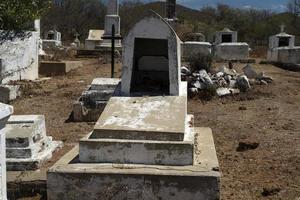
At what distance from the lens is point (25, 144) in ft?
21.1

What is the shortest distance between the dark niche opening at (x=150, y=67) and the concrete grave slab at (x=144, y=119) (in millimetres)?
454

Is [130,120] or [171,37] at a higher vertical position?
[171,37]

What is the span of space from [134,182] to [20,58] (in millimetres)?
9874

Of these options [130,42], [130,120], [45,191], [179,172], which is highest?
[130,42]

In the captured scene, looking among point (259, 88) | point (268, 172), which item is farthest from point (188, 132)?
point (259, 88)

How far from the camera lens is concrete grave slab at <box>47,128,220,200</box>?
5180 millimetres

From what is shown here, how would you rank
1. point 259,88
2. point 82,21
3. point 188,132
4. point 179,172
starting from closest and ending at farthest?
point 179,172
point 188,132
point 259,88
point 82,21

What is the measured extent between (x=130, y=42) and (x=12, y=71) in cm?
791

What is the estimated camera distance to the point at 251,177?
629 centimetres

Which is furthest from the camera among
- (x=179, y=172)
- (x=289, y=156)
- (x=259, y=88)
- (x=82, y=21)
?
(x=82, y=21)

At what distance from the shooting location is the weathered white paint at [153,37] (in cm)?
639

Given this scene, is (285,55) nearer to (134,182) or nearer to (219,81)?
(219,81)

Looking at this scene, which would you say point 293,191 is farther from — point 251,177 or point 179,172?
point 179,172

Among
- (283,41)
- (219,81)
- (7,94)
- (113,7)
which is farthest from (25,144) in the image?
(283,41)
